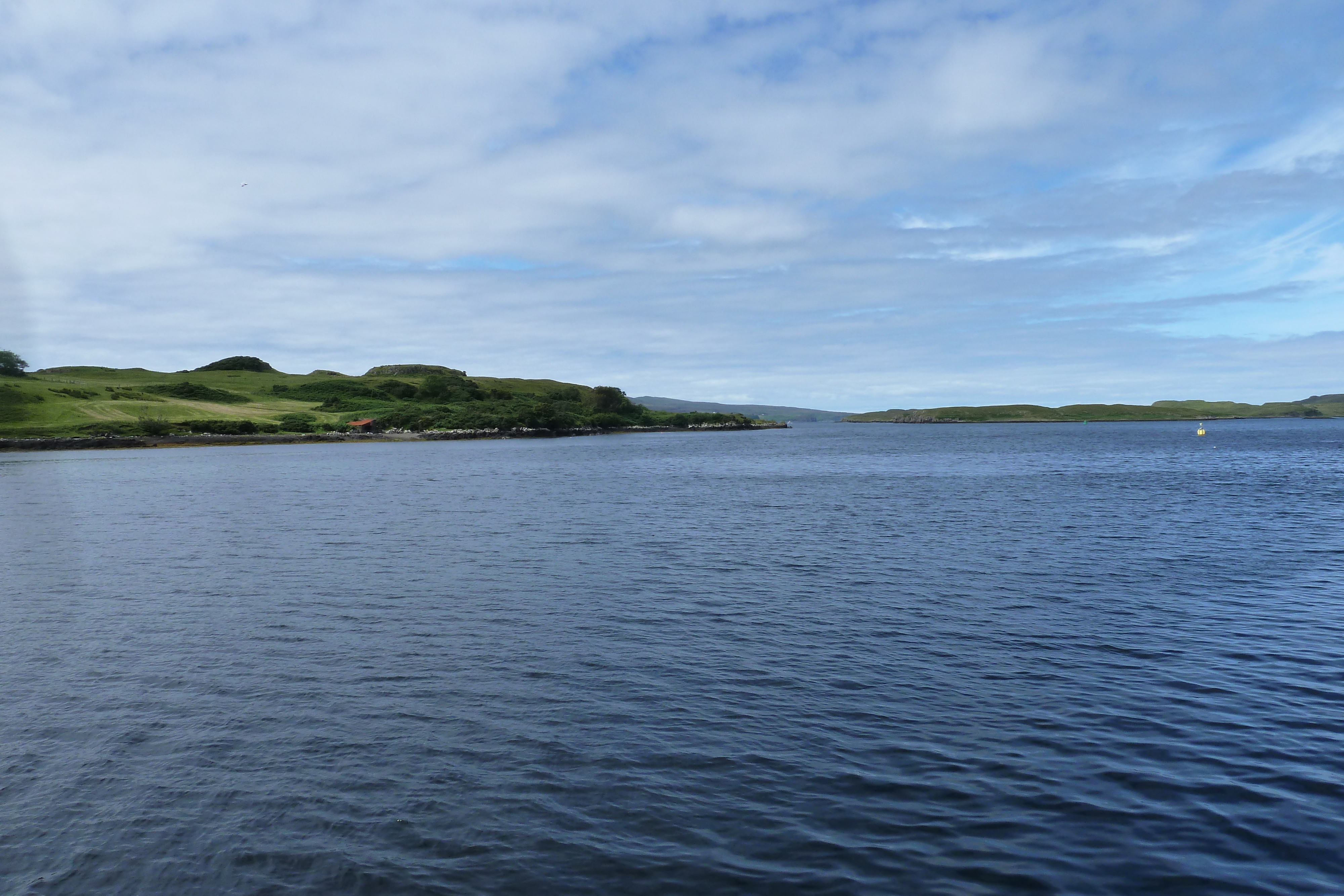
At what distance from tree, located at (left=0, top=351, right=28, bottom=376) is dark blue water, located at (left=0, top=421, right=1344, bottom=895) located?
18597cm

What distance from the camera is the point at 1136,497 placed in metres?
58.1

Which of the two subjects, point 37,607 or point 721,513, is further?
point 721,513

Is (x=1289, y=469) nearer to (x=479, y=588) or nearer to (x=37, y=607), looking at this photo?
(x=479, y=588)

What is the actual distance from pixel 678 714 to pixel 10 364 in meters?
237

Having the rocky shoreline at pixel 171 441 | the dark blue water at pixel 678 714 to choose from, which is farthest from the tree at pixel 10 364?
the dark blue water at pixel 678 714

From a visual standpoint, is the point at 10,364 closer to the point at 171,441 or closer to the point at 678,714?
the point at 171,441

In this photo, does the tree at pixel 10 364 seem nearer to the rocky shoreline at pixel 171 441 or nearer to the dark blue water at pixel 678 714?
the rocky shoreline at pixel 171 441

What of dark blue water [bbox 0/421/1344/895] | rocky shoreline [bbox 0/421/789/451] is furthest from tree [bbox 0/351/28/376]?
dark blue water [bbox 0/421/1344/895]

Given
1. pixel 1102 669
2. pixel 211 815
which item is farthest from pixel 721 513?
pixel 211 815

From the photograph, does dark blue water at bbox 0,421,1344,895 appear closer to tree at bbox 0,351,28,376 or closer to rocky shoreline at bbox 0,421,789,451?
rocky shoreline at bbox 0,421,789,451

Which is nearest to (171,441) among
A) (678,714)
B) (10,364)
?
(10,364)

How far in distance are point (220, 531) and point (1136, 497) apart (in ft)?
201

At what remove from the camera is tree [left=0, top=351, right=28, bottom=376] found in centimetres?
18288

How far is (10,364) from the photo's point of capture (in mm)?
190625
